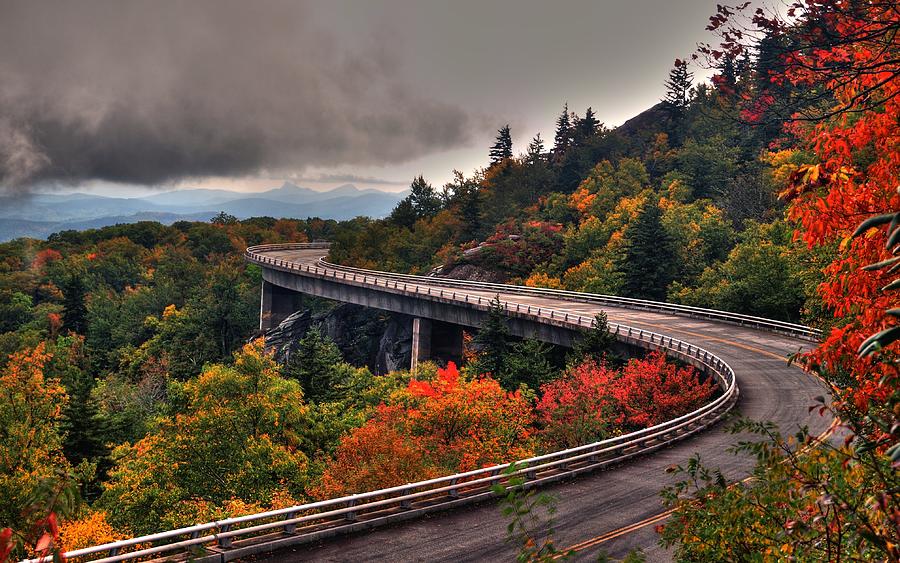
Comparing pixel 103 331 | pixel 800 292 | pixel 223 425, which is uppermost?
pixel 800 292

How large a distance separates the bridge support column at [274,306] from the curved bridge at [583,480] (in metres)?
43.9

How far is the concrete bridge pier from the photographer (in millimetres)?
69750

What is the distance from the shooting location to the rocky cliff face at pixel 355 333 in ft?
263

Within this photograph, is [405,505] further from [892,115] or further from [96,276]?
[96,276]

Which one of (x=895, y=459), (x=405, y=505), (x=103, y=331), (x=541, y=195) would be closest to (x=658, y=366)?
(x=405, y=505)

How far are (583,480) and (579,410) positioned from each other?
9632mm

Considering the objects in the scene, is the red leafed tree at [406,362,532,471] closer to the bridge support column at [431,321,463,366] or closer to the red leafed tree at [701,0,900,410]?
the red leafed tree at [701,0,900,410]

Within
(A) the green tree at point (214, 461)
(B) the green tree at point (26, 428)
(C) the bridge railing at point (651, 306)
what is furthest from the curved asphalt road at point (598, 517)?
(B) the green tree at point (26, 428)

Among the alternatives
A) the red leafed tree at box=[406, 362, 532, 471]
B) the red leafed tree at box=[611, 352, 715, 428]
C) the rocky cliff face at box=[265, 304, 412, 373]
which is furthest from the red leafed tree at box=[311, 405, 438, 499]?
the rocky cliff face at box=[265, 304, 412, 373]

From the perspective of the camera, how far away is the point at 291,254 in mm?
121688

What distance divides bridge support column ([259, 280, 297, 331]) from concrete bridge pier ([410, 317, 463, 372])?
123 ft

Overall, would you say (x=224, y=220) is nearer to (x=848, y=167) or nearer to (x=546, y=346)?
(x=546, y=346)

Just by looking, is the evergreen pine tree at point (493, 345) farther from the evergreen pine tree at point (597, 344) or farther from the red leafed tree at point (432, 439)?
the red leafed tree at point (432, 439)

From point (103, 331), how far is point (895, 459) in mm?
115795
